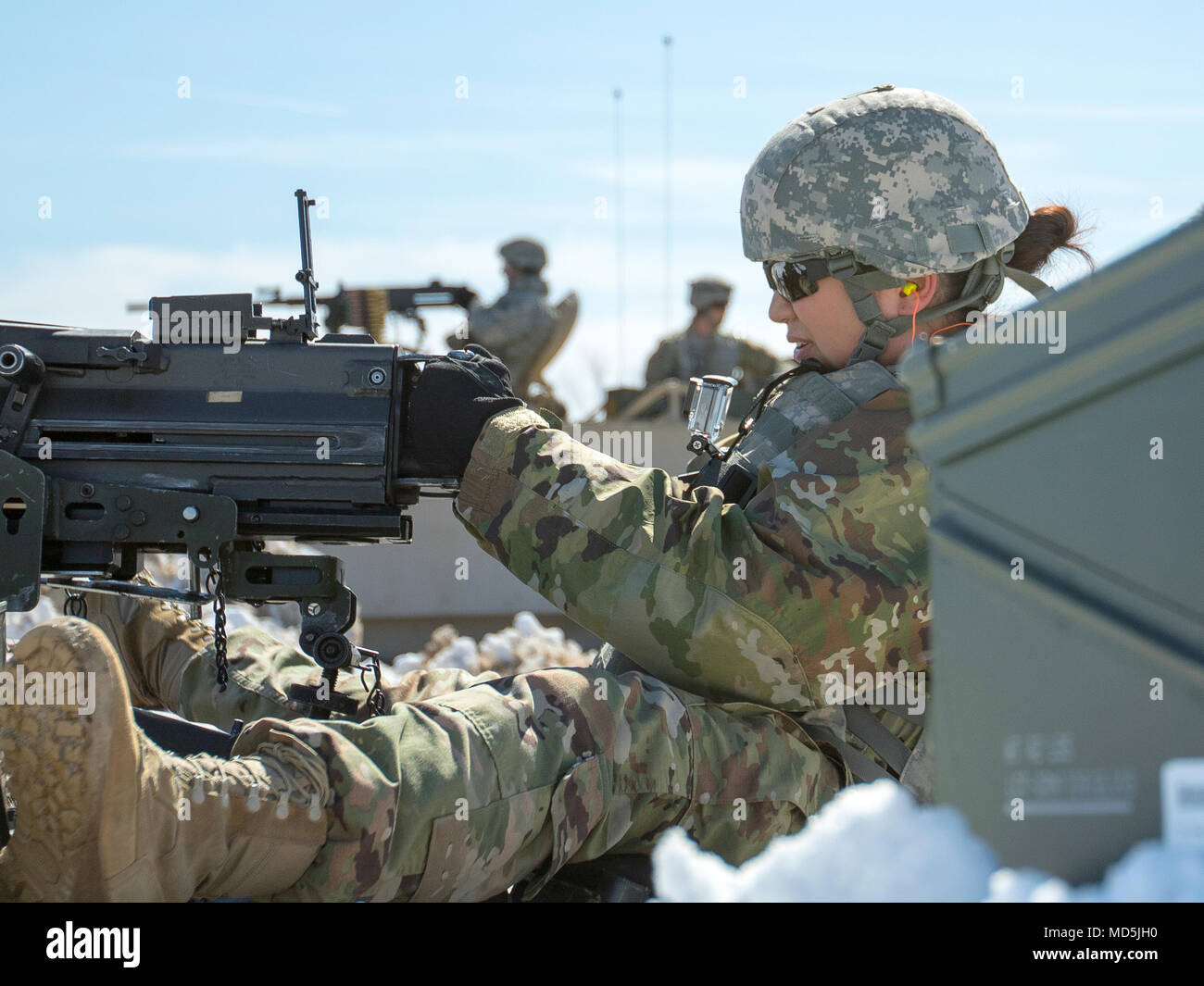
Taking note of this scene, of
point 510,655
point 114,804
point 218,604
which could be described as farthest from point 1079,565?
point 510,655

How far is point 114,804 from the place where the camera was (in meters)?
1.69

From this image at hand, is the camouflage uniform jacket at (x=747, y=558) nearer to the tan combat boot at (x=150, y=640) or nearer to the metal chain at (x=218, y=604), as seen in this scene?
the metal chain at (x=218, y=604)

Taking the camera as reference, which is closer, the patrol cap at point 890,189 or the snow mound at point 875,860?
the snow mound at point 875,860

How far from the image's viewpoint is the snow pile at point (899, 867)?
3.22ft

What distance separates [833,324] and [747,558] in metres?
0.67

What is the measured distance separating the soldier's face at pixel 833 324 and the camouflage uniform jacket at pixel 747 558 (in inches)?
12.4

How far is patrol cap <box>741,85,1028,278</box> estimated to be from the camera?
8.59ft

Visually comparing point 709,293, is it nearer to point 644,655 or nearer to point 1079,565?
point 644,655

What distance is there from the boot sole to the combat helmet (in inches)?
62.5

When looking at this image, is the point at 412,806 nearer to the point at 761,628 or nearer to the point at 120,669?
the point at 120,669

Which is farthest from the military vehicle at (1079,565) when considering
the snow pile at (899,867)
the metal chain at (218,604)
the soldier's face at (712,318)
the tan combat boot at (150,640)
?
the soldier's face at (712,318)

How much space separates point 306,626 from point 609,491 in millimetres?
764

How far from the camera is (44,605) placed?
5.25m
